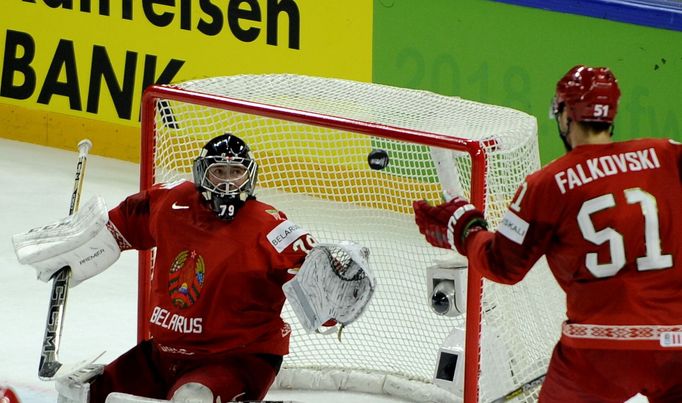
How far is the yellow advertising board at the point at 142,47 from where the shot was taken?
768 centimetres

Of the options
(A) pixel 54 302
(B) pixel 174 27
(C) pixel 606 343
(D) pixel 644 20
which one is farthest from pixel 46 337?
(B) pixel 174 27

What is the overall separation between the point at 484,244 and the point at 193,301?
114 cm

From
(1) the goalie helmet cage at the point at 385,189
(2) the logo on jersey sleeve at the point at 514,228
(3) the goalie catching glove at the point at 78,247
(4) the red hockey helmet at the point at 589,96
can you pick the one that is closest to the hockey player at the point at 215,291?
(3) the goalie catching glove at the point at 78,247

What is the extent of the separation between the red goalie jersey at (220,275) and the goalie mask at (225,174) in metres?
0.05

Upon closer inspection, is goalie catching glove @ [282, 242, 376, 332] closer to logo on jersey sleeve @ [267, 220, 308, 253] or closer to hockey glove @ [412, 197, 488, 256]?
logo on jersey sleeve @ [267, 220, 308, 253]

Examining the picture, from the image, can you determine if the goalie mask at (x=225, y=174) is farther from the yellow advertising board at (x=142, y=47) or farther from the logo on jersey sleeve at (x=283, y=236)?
the yellow advertising board at (x=142, y=47)

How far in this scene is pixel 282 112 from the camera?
5.18 metres

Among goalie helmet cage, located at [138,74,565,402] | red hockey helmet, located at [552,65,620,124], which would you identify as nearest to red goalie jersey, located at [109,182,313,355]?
goalie helmet cage, located at [138,74,565,402]

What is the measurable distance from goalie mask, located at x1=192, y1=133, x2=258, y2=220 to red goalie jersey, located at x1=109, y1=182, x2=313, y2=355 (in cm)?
5

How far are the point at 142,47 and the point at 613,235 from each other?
4.86m

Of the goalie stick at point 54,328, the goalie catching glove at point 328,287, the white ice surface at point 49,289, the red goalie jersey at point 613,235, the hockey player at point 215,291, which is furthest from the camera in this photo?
the white ice surface at point 49,289

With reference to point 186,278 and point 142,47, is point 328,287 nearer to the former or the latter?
point 186,278

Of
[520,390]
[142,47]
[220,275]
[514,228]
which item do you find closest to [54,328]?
[220,275]

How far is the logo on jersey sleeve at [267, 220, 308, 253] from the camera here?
4789 millimetres
